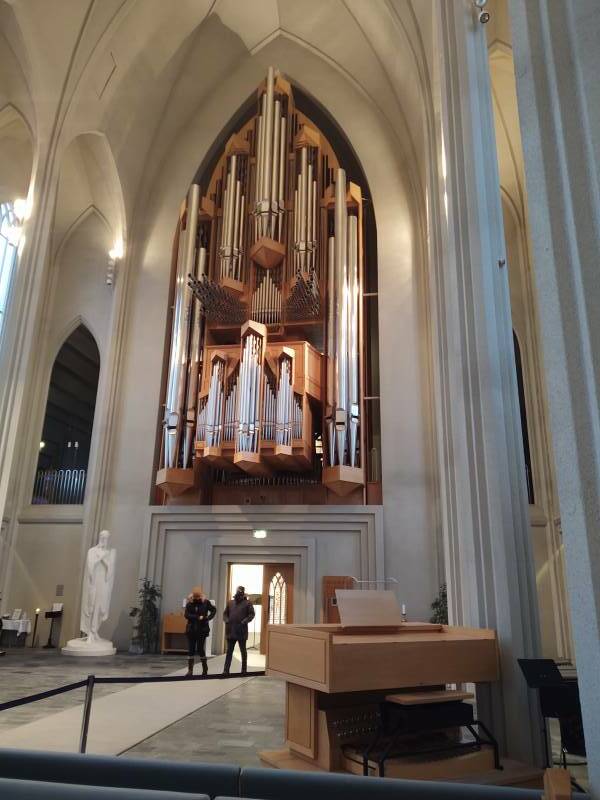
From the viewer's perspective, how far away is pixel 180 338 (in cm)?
1239

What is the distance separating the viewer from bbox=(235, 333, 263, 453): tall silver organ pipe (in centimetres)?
1074

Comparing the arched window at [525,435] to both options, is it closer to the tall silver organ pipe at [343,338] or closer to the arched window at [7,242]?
the tall silver organ pipe at [343,338]

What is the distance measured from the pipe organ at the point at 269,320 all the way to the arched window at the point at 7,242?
3.53m

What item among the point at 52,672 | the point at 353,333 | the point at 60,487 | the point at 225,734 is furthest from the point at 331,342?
the point at 225,734

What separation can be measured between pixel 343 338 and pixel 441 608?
5230 millimetres

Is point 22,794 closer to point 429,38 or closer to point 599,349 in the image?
point 599,349

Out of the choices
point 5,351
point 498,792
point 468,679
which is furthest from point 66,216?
point 498,792

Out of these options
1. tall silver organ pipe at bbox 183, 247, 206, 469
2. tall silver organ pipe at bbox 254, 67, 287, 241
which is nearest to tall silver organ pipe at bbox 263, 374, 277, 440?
tall silver organ pipe at bbox 183, 247, 206, 469

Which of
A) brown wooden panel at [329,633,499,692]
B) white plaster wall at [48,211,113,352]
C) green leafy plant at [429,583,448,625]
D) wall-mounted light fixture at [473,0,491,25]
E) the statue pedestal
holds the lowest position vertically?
the statue pedestal

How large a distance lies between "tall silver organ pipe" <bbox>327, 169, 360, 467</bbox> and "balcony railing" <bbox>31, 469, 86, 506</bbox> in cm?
611

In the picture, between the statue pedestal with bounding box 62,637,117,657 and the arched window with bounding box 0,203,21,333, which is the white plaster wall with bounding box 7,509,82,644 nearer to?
the statue pedestal with bounding box 62,637,117,657

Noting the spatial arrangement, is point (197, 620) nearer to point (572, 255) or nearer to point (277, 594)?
point (277, 594)

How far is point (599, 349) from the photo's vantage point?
2.12m

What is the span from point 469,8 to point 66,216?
38.2 ft
